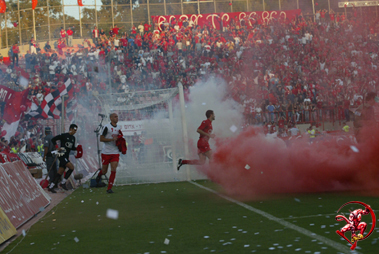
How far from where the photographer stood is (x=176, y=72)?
1023 inches

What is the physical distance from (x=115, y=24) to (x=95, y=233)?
3232 cm

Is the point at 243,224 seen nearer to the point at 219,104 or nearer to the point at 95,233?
the point at 95,233

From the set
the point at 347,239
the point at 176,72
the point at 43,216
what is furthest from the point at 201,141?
the point at 176,72

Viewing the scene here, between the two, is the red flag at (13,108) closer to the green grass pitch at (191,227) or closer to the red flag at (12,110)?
the red flag at (12,110)

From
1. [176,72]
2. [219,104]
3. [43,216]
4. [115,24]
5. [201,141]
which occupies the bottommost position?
[43,216]

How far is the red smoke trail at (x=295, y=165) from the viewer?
7.01m

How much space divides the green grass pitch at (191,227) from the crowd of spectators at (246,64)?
13858mm

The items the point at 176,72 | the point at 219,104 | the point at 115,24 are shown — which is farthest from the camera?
the point at 115,24

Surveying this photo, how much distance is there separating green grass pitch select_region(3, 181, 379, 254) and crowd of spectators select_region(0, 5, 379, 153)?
13858 millimetres

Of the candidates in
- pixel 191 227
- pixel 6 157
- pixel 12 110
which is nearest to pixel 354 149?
pixel 191 227

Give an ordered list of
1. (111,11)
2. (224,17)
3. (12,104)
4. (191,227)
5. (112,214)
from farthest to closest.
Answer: (111,11), (224,17), (12,104), (112,214), (191,227)

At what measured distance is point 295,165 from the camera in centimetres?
738

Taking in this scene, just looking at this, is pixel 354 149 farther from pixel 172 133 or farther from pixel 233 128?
pixel 172 133

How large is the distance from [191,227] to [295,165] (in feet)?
9.19
